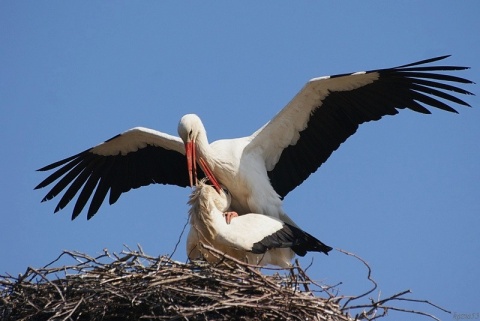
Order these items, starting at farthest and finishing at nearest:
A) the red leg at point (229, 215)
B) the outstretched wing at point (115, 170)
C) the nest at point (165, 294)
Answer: the outstretched wing at point (115, 170) → the red leg at point (229, 215) → the nest at point (165, 294)

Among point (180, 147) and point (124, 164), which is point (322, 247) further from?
point (124, 164)

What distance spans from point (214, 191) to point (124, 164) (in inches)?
69.1

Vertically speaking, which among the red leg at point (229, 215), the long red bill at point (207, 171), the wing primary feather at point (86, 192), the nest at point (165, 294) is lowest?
the nest at point (165, 294)

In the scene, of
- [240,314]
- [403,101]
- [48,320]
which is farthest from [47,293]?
[403,101]

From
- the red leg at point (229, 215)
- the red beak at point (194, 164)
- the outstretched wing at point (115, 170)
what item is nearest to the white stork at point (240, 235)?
the red leg at point (229, 215)

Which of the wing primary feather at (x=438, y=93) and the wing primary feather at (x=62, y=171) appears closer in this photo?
the wing primary feather at (x=438, y=93)

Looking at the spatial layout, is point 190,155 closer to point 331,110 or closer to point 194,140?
point 194,140

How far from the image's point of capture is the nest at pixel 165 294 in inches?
286

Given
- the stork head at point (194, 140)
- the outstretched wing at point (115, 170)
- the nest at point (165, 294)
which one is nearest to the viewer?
the nest at point (165, 294)

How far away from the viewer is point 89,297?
289 inches

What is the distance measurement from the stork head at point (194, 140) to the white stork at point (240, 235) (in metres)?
0.25

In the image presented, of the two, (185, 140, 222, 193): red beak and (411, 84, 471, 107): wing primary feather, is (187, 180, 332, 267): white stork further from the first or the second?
(411, 84, 471, 107): wing primary feather

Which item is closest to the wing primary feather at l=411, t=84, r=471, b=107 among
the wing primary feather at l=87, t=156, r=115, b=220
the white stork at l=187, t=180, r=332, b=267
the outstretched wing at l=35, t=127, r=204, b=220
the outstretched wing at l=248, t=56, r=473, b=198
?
the outstretched wing at l=248, t=56, r=473, b=198

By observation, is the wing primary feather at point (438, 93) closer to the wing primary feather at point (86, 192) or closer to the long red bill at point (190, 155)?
the long red bill at point (190, 155)
